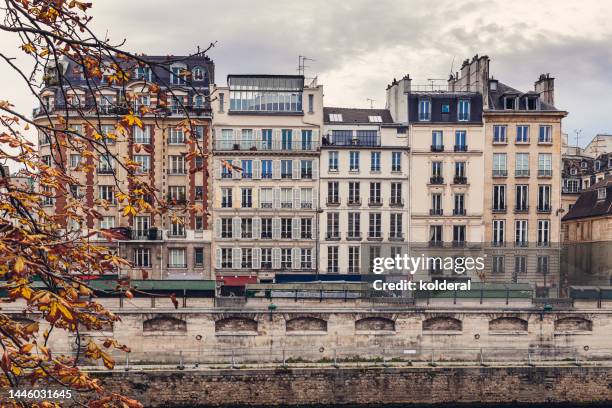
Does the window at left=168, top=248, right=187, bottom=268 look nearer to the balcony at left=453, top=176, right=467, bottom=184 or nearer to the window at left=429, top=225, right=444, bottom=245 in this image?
the window at left=429, top=225, right=444, bottom=245

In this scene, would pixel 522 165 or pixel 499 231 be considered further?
pixel 522 165

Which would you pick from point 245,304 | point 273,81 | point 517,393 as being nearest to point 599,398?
point 517,393

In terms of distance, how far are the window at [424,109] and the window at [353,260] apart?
11312 mm

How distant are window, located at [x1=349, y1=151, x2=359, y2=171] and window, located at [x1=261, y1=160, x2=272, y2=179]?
239 inches

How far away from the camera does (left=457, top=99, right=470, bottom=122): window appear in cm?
5453

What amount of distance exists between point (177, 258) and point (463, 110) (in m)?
24.5

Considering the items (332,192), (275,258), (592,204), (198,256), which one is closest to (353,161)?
(332,192)

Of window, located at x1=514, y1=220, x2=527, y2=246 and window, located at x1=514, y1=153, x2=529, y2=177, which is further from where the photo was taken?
window, located at x1=514, y1=153, x2=529, y2=177

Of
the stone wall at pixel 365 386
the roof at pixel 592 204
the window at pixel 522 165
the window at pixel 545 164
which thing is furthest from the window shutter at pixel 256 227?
the roof at pixel 592 204

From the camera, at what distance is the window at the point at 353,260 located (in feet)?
175

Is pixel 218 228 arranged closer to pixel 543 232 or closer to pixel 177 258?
pixel 177 258

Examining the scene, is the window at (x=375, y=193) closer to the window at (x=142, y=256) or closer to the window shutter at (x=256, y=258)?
the window shutter at (x=256, y=258)

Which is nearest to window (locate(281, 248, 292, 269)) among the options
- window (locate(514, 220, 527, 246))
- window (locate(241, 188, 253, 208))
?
window (locate(241, 188, 253, 208))

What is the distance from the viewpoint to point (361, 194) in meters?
53.6
